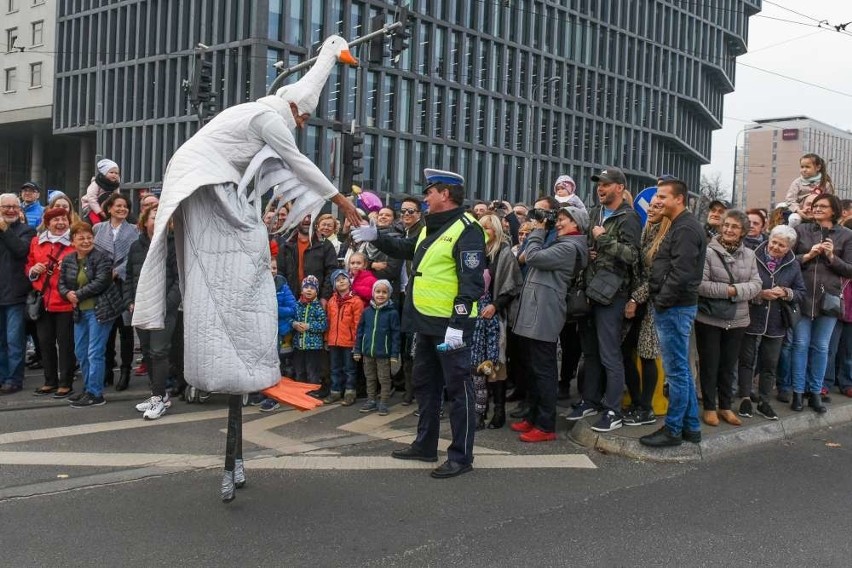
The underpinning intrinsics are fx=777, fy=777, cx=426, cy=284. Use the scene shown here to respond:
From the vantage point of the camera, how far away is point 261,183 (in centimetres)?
457

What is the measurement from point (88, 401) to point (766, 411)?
6.60 m

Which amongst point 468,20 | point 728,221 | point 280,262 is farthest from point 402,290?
point 468,20

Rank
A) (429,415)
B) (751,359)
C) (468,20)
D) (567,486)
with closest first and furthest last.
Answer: (567,486) → (429,415) → (751,359) → (468,20)

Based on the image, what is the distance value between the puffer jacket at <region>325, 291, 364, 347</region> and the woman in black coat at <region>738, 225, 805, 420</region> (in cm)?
389

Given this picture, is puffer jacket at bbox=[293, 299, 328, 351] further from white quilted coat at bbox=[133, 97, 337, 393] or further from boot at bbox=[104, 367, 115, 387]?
white quilted coat at bbox=[133, 97, 337, 393]

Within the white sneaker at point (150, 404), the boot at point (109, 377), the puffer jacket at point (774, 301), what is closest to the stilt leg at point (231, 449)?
the white sneaker at point (150, 404)

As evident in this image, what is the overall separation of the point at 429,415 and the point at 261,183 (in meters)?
2.34

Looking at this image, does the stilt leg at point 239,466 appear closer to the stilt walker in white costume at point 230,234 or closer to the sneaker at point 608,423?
the stilt walker in white costume at point 230,234

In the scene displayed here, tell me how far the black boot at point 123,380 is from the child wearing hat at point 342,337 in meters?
2.31

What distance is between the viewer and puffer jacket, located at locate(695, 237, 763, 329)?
263 inches

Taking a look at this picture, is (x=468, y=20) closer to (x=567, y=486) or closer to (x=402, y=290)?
→ (x=402, y=290)

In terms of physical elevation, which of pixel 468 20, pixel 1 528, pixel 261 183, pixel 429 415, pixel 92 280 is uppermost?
pixel 468 20

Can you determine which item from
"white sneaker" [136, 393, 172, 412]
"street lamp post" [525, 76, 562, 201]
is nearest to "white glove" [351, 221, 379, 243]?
"white sneaker" [136, 393, 172, 412]

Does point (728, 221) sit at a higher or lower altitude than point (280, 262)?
higher
